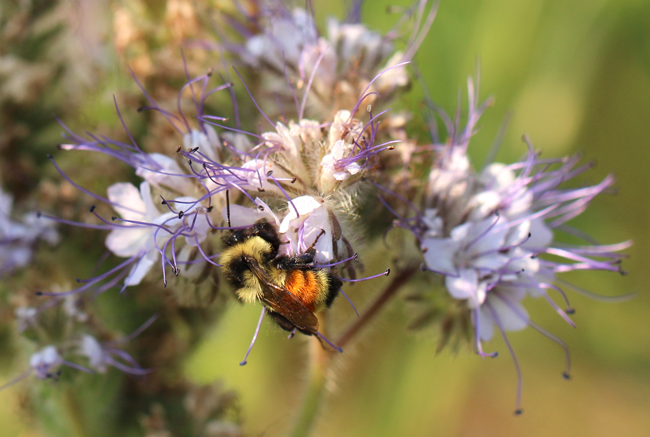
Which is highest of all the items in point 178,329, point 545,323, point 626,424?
point 178,329

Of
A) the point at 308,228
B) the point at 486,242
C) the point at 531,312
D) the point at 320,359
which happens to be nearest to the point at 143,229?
the point at 308,228

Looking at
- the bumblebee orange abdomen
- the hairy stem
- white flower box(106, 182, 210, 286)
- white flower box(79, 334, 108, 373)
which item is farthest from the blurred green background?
the bumblebee orange abdomen

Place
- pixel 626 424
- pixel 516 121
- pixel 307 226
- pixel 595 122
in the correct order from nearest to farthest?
pixel 307 226
pixel 516 121
pixel 595 122
pixel 626 424

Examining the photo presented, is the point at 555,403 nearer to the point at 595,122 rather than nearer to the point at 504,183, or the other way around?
the point at 595,122

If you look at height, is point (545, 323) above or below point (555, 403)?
above

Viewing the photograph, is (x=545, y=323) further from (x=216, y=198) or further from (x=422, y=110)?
(x=216, y=198)

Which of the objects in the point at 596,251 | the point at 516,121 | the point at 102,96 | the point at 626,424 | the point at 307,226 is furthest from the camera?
the point at 626,424

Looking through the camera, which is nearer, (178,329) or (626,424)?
(178,329)

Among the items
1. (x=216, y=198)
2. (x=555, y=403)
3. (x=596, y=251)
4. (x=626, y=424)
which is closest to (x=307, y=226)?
(x=216, y=198)
